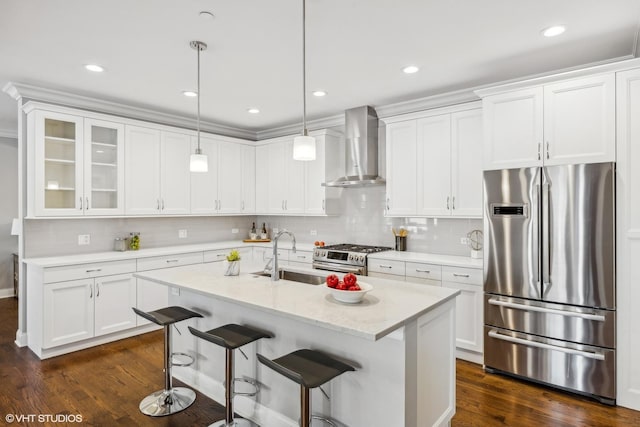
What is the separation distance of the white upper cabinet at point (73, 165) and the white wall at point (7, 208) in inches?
119

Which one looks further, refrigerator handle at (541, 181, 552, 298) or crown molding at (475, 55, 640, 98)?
refrigerator handle at (541, 181, 552, 298)

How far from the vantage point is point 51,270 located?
3.56 meters

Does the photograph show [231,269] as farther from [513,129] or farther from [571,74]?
[571,74]

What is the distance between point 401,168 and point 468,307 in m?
1.62

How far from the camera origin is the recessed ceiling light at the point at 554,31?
8.24ft

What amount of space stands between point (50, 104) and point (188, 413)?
331 cm

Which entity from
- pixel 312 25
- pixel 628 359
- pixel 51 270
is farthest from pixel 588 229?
pixel 51 270

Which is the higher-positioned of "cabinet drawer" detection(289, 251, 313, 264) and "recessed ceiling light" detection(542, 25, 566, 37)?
"recessed ceiling light" detection(542, 25, 566, 37)

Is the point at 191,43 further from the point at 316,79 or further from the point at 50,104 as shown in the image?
the point at 50,104

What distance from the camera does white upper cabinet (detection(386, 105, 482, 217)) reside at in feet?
12.2

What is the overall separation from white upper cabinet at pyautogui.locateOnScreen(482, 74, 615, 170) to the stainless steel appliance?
1600 mm

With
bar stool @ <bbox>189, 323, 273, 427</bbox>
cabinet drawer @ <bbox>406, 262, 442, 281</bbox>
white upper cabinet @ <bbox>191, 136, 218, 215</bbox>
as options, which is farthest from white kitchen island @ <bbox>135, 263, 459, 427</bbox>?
white upper cabinet @ <bbox>191, 136, 218, 215</bbox>

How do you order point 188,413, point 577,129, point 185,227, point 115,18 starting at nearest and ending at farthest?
point 115,18
point 188,413
point 577,129
point 185,227

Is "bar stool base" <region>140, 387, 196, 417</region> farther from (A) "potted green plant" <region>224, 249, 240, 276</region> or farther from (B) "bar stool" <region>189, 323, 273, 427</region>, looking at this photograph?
(A) "potted green plant" <region>224, 249, 240, 276</region>
